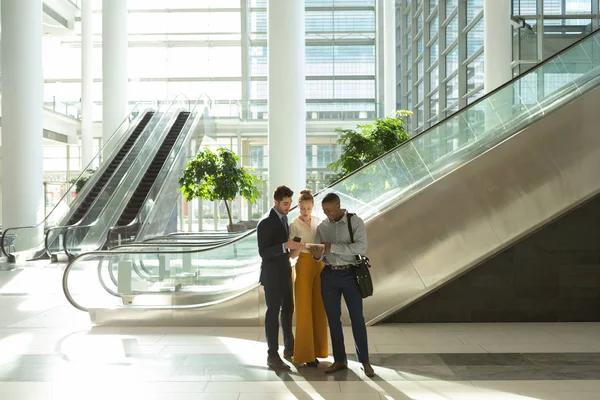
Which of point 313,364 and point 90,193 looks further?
point 90,193

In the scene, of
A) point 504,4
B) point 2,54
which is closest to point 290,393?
point 504,4

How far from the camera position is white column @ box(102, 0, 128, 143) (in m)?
26.8

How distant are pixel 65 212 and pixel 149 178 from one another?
2.79 m

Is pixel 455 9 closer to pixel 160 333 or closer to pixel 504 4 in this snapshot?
pixel 504 4

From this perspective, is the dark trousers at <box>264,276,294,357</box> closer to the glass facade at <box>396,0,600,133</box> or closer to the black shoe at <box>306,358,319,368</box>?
the black shoe at <box>306,358,319,368</box>

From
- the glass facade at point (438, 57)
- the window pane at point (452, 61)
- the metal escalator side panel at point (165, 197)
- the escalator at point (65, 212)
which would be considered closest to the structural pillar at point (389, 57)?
the glass facade at point (438, 57)

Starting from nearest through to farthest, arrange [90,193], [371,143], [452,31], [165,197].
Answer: [371,143] → [165,197] → [90,193] → [452,31]

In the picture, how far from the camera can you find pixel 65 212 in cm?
2002

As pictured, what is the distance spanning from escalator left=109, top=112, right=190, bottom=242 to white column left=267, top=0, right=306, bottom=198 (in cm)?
620

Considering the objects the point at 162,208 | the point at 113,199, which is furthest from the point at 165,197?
the point at 113,199

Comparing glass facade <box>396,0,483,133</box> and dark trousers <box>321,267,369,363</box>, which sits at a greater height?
glass facade <box>396,0,483,133</box>

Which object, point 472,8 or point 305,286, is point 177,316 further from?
point 472,8

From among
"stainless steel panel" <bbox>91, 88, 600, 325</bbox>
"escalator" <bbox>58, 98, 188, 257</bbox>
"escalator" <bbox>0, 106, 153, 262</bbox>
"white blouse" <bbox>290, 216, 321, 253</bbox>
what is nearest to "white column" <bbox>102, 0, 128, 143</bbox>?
"escalator" <bbox>0, 106, 153, 262</bbox>

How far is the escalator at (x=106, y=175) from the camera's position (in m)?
20.0
